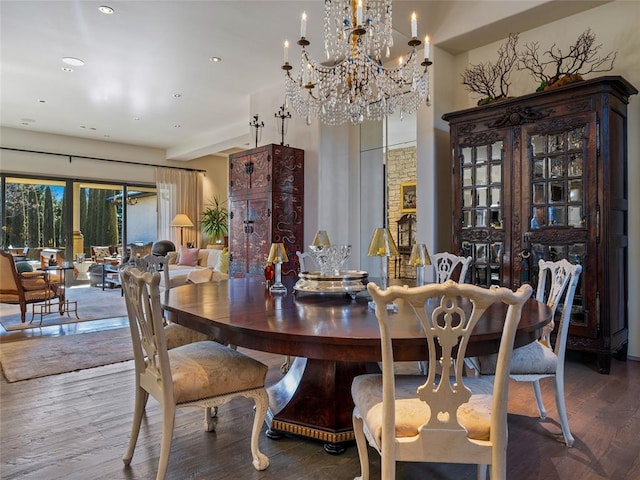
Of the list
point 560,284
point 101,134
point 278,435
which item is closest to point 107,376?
point 278,435

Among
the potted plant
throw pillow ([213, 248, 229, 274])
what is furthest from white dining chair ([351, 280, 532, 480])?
the potted plant

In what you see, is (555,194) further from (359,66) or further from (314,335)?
(314,335)

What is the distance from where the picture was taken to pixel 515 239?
3521 millimetres

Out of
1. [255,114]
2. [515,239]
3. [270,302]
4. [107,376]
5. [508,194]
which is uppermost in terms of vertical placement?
[255,114]

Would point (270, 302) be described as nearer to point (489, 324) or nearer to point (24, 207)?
point (489, 324)

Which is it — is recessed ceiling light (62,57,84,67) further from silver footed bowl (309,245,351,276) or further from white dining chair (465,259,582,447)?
white dining chair (465,259,582,447)

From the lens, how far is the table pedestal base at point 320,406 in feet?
6.63

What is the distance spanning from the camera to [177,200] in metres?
9.35

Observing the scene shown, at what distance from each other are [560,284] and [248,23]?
341 cm

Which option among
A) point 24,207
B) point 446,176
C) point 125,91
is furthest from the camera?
point 24,207

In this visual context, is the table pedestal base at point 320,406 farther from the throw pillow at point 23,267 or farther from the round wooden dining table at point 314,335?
the throw pillow at point 23,267

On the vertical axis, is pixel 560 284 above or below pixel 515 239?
A: below

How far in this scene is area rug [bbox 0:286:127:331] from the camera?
16.0ft

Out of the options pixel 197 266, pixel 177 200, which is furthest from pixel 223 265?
pixel 177 200
